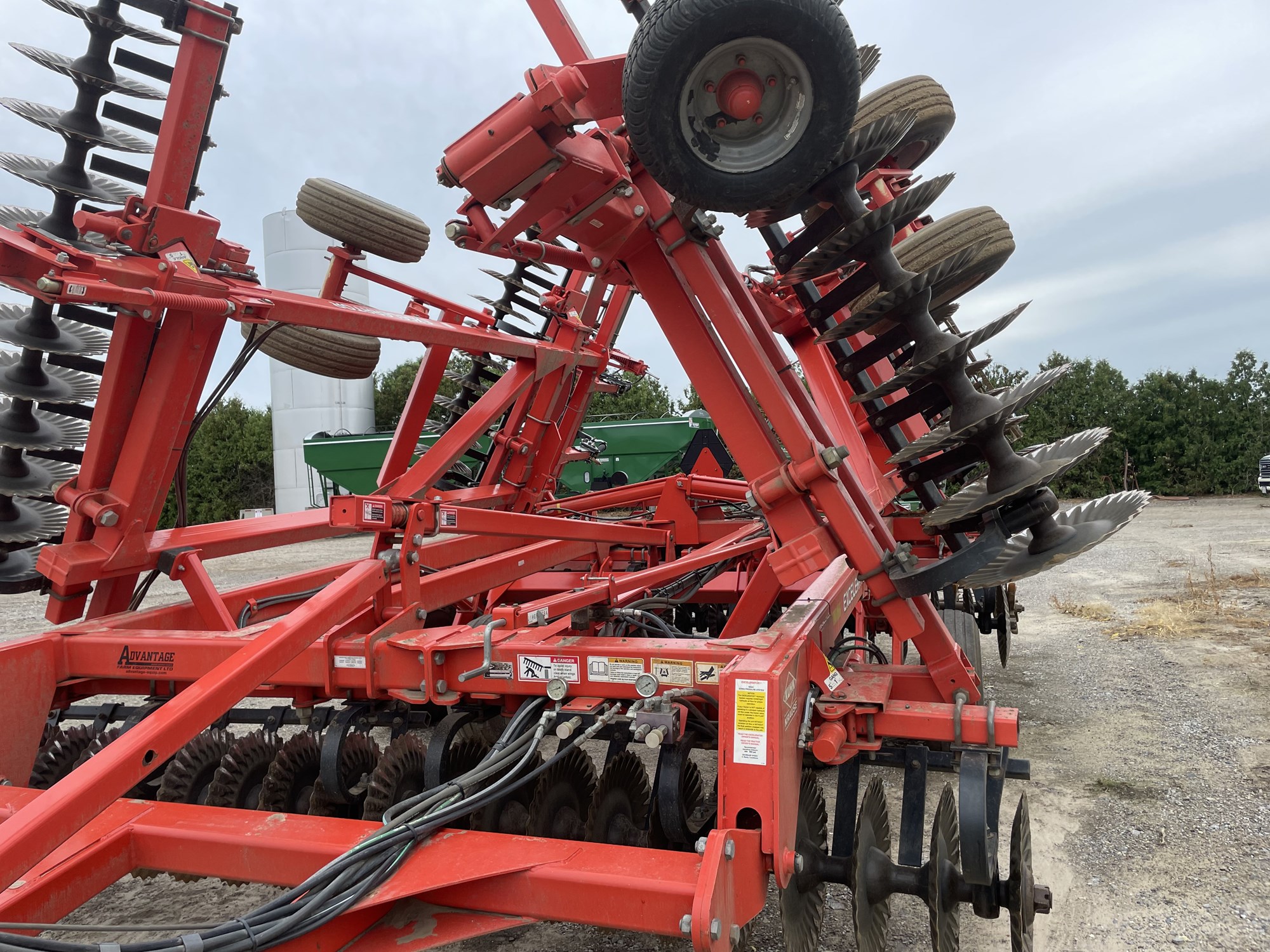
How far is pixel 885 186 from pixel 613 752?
138 inches

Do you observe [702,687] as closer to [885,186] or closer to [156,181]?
[156,181]

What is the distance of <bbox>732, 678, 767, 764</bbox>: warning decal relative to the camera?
1898mm

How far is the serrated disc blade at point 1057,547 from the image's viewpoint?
259 cm

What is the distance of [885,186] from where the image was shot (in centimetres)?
480

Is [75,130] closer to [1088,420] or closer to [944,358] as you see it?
[944,358]

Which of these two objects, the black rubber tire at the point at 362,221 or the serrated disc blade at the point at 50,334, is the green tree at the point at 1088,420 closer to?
the black rubber tire at the point at 362,221

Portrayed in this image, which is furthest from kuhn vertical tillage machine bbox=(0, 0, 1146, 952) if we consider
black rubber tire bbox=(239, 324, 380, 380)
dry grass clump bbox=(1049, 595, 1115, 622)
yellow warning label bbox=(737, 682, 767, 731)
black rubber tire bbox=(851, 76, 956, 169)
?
dry grass clump bbox=(1049, 595, 1115, 622)

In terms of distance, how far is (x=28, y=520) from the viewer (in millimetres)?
3580

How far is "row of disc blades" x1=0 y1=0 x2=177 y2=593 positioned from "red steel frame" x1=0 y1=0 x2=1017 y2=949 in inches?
14.0

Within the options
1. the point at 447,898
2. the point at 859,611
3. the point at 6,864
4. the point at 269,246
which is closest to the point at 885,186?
the point at 859,611

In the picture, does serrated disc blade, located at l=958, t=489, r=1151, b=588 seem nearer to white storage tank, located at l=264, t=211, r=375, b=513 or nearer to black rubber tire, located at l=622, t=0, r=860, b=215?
black rubber tire, located at l=622, t=0, r=860, b=215

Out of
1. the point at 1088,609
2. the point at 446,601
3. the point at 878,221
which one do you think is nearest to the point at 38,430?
the point at 446,601

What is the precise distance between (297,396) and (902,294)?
19684mm

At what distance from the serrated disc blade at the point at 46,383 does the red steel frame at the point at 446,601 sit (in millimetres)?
412
